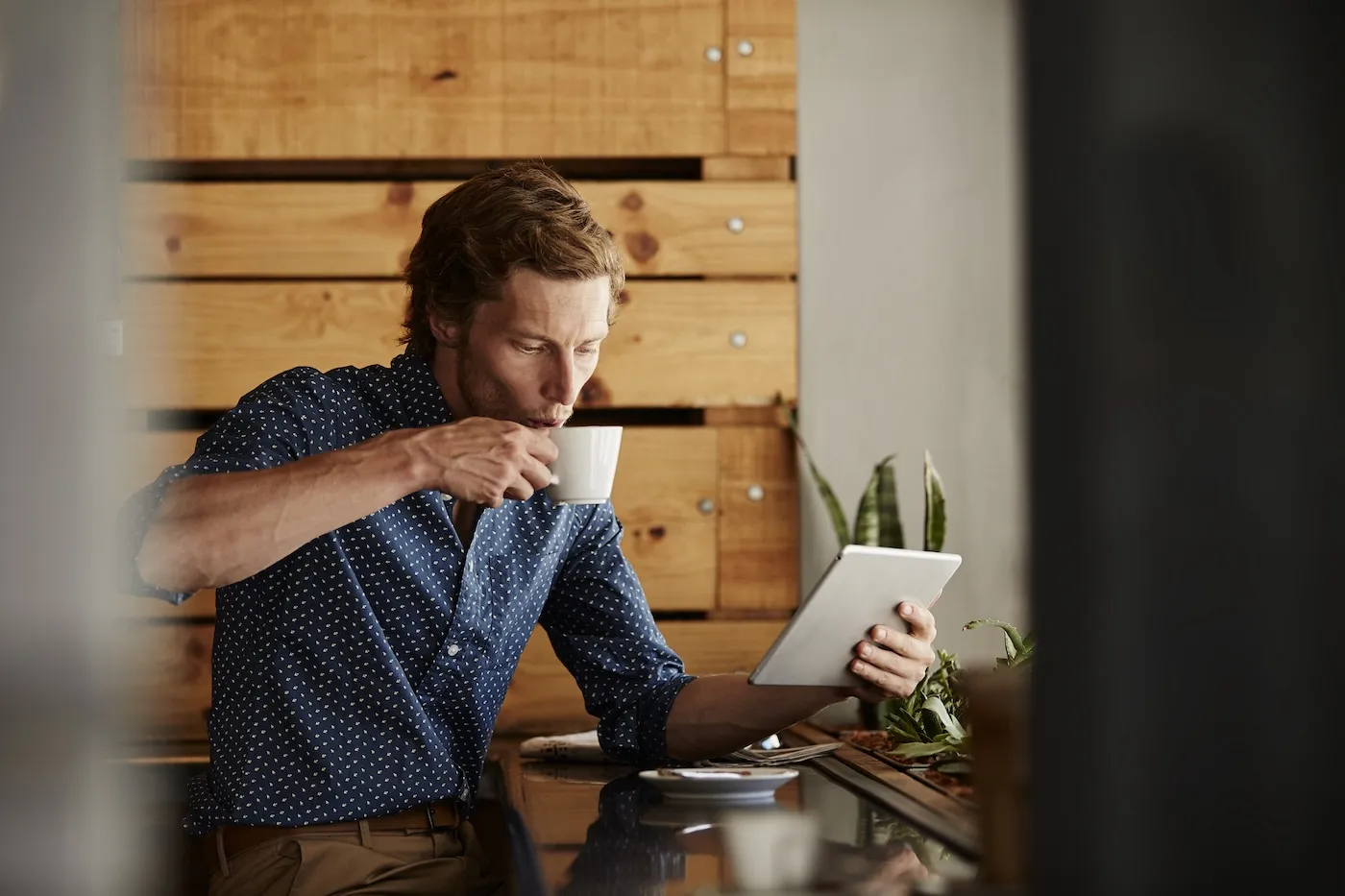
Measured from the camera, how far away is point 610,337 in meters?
2.62

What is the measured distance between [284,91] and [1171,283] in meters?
2.55

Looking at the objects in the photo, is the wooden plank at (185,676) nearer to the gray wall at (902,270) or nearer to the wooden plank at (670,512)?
the wooden plank at (670,512)

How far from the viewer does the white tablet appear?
4.70 feet

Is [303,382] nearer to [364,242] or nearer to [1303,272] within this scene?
[364,242]

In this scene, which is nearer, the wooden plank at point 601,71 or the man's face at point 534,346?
the man's face at point 534,346

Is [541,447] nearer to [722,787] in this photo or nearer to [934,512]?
[722,787]

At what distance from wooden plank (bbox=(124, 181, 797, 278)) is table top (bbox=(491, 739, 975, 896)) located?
1.30m

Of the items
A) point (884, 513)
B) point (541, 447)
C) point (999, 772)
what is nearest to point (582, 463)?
point (541, 447)

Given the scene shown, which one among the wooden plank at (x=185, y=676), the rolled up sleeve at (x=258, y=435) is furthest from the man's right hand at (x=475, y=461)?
the wooden plank at (x=185, y=676)

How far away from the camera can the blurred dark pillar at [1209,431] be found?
13.2 inches

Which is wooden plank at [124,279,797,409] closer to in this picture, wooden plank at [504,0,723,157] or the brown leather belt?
wooden plank at [504,0,723,157]

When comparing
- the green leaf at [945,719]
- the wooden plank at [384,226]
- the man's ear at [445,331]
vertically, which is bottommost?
the green leaf at [945,719]

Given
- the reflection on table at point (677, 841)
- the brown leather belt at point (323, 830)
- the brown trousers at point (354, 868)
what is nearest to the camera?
the reflection on table at point (677, 841)

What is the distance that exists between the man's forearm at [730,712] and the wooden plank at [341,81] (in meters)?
1.34
